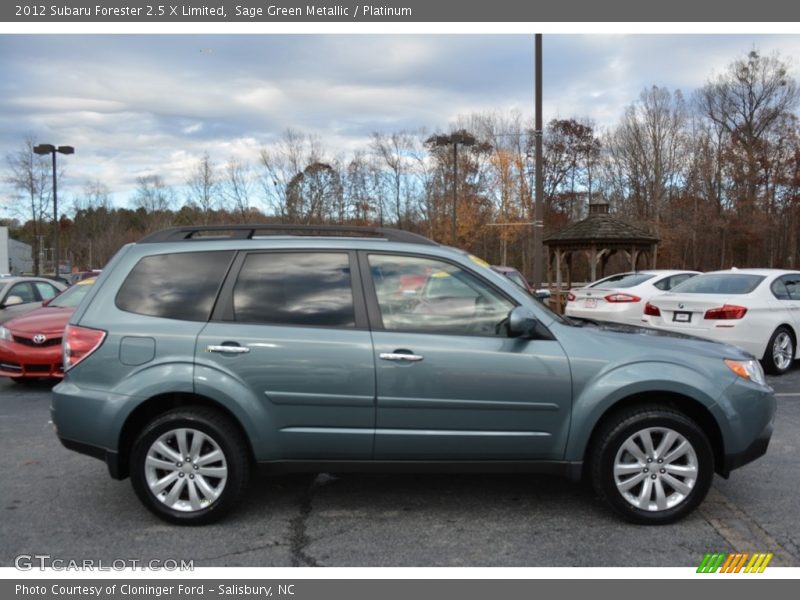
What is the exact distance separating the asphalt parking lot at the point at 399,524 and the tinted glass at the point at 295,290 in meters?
1.27

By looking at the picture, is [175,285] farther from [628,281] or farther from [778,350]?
[628,281]

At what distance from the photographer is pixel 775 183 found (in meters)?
41.7

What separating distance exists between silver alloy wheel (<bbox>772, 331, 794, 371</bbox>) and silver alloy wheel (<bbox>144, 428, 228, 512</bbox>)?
26.8ft

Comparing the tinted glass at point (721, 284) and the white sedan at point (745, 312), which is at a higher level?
the tinted glass at point (721, 284)

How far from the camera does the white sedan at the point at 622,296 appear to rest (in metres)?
11.6

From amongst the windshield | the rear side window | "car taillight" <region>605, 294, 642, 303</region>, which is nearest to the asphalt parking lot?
the rear side window

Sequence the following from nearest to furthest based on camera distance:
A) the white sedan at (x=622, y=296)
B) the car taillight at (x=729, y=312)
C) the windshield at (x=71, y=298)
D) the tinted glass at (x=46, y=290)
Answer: the car taillight at (x=729, y=312)
the windshield at (x=71, y=298)
the tinted glass at (x=46, y=290)
the white sedan at (x=622, y=296)

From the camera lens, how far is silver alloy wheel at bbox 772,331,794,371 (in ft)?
29.0

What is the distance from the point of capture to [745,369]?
393 centimetres

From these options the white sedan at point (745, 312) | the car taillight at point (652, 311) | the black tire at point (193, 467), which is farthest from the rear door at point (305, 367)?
the car taillight at point (652, 311)

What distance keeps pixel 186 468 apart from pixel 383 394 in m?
1.28

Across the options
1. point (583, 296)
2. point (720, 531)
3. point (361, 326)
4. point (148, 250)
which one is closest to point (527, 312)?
point (361, 326)

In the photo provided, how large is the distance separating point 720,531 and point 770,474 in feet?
4.46

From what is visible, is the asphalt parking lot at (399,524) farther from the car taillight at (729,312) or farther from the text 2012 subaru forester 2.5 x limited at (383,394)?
the car taillight at (729,312)
